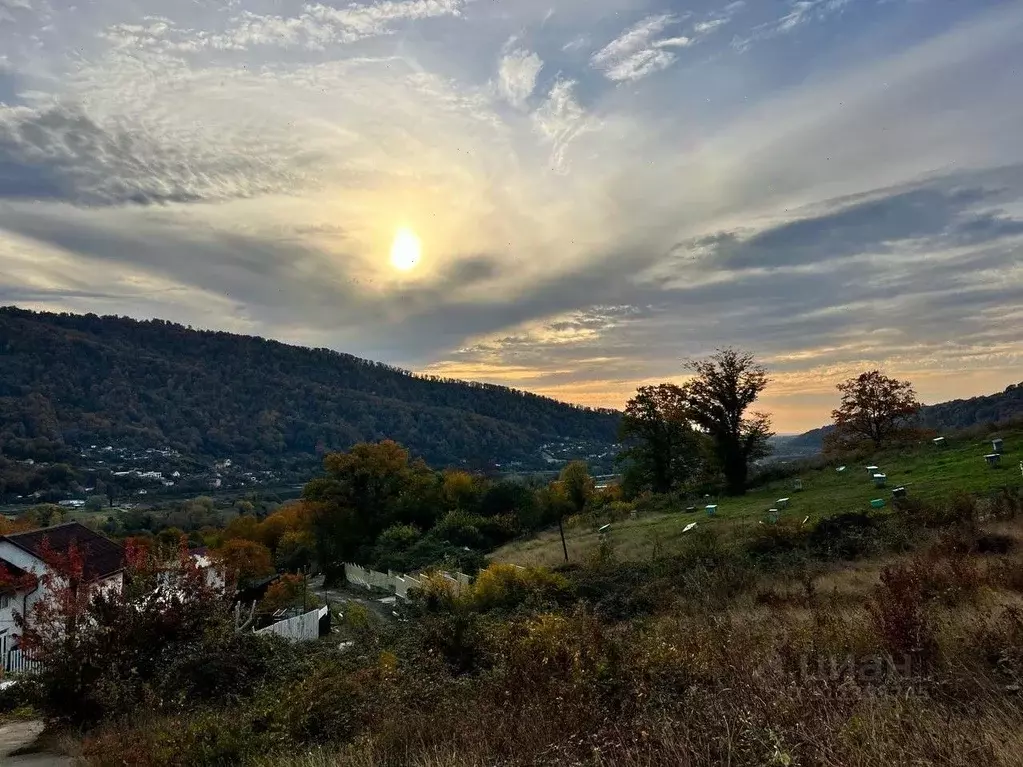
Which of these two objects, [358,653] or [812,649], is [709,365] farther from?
[812,649]

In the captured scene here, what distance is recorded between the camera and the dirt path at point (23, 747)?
825cm

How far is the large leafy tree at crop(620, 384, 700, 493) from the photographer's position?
45312 millimetres

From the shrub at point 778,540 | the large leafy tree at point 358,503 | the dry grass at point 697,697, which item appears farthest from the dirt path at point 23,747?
the large leafy tree at point 358,503

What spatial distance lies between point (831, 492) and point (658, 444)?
22.7 meters

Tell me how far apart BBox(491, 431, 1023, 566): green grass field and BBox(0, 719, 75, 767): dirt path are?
555 inches

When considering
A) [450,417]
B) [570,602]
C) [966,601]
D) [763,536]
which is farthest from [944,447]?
[450,417]

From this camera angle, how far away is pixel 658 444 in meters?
45.8

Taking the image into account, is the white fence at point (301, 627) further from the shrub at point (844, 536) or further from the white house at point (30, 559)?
the shrub at point (844, 536)

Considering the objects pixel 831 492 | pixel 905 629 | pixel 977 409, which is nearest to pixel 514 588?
pixel 905 629

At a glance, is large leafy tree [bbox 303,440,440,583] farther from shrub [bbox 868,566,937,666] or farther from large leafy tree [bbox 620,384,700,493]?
shrub [bbox 868,566,937,666]

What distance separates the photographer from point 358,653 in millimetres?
10914

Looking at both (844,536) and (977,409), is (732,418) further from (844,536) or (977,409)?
(977,409)

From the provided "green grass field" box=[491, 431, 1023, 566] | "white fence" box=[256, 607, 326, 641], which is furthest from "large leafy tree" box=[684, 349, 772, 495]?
"white fence" box=[256, 607, 326, 641]

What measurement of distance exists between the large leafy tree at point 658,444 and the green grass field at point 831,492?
14.6 m
